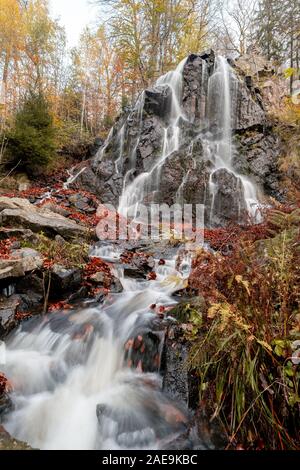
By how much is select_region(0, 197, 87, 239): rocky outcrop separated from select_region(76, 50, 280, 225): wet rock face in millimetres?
4751

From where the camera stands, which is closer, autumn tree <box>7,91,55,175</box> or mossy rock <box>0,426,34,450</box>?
mossy rock <box>0,426,34,450</box>

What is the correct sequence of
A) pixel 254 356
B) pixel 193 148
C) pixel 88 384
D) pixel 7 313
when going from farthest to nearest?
pixel 193 148 < pixel 7 313 < pixel 88 384 < pixel 254 356

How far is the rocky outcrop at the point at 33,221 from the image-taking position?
755 cm

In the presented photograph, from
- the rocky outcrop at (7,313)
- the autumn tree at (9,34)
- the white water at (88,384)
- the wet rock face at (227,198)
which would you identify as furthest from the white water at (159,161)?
the autumn tree at (9,34)

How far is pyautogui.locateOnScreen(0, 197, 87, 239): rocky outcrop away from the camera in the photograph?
7.55m

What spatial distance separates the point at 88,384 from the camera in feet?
12.1

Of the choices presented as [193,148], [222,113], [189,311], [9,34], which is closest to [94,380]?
[189,311]

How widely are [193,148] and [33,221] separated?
793 cm

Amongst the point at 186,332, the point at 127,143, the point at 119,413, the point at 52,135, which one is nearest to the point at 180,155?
the point at 127,143

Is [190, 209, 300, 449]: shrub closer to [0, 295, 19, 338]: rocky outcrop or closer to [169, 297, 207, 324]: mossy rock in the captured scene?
[169, 297, 207, 324]: mossy rock

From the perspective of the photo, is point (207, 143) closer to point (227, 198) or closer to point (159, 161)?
point (159, 161)

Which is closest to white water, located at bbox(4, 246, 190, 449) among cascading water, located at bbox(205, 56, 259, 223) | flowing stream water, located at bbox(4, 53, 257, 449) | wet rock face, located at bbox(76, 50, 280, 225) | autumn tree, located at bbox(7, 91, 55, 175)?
flowing stream water, located at bbox(4, 53, 257, 449)

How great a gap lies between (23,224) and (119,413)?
572 centimetres

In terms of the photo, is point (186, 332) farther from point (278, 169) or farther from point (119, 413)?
point (278, 169)
